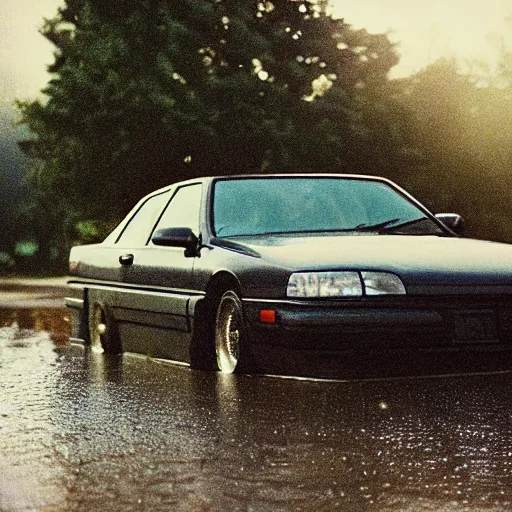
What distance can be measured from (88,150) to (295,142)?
19.0 ft

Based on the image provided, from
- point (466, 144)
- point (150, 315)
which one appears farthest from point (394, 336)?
point (466, 144)

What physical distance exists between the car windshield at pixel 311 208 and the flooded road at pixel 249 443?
1.10m

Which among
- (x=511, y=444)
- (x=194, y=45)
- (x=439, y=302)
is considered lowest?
(x=511, y=444)

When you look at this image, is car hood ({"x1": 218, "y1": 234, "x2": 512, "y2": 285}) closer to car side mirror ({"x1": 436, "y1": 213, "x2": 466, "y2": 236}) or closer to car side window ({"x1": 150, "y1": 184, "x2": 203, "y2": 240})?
car side window ({"x1": 150, "y1": 184, "x2": 203, "y2": 240})

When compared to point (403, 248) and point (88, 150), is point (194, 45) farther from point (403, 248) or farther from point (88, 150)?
point (403, 248)

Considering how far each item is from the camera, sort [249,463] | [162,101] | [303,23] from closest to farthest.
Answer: [249,463] → [162,101] → [303,23]

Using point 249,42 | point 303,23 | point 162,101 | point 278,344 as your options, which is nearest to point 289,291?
point 278,344

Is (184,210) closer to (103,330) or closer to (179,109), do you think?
(103,330)

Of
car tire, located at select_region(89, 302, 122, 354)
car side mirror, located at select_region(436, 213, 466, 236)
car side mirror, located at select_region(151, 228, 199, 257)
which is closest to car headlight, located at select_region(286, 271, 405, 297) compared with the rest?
car side mirror, located at select_region(151, 228, 199, 257)

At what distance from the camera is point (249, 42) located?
36.9m

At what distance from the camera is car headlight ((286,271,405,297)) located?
720cm

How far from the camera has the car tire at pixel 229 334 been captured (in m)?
7.74

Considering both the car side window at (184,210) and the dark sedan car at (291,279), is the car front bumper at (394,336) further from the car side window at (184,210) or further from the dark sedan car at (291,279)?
the car side window at (184,210)

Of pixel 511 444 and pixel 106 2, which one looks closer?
pixel 511 444
